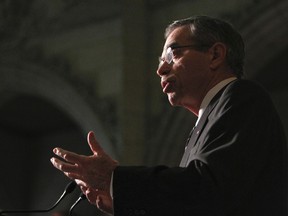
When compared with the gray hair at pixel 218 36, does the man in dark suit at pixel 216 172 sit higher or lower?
lower

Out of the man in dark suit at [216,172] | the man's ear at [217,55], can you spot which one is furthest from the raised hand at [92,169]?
the man's ear at [217,55]

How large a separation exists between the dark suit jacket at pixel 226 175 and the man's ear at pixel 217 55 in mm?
254

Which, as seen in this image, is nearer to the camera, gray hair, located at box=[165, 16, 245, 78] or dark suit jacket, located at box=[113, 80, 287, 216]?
dark suit jacket, located at box=[113, 80, 287, 216]

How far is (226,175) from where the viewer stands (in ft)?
4.60

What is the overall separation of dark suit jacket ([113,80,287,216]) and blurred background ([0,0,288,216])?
497cm

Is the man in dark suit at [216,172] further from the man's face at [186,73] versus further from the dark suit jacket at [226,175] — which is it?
the man's face at [186,73]

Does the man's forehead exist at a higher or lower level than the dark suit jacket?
higher

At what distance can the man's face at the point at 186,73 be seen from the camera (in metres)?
1.81

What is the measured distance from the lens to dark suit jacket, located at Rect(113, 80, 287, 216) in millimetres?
1399

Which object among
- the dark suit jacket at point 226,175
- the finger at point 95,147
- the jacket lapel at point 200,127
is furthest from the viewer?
the jacket lapel at point 200,127

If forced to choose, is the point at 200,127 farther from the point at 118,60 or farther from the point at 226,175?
the point at 118,60

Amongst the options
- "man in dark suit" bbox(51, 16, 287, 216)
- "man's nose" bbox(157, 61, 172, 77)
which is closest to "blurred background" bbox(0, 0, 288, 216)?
"man's nose" bbox(157, 61, 172, 77)

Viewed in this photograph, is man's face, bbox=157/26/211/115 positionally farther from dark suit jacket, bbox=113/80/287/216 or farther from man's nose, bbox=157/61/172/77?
dark suit jacket, bbox=113/80/287/216

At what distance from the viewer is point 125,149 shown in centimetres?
702
